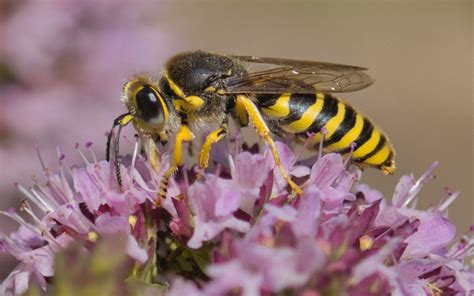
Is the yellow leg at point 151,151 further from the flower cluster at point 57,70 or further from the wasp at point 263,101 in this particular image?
the flower cluster at point 57,70

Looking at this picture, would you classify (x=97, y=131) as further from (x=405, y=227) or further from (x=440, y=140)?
(x=440, y=140)

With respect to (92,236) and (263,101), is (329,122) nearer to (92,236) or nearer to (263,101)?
(263,101)

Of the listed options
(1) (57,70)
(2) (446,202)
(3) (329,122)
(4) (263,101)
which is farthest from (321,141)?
(1) (57,70)

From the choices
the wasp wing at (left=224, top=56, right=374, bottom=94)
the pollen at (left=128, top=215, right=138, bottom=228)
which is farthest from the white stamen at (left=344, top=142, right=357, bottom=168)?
the pollen at (left=128, top=215, right=138, bottom=228)

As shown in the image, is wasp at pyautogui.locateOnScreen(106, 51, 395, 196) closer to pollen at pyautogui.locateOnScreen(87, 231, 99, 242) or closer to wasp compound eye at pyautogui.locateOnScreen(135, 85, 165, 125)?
wasp compound eye at pyautogui.locateOnScreen(135, 85, 165, 125)

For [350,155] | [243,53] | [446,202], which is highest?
[350,155]

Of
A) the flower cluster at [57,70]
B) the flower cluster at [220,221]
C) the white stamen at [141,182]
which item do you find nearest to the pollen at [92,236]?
the flower cluster at [220,221]

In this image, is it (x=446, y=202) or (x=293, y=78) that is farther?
(x=293, y=78)
